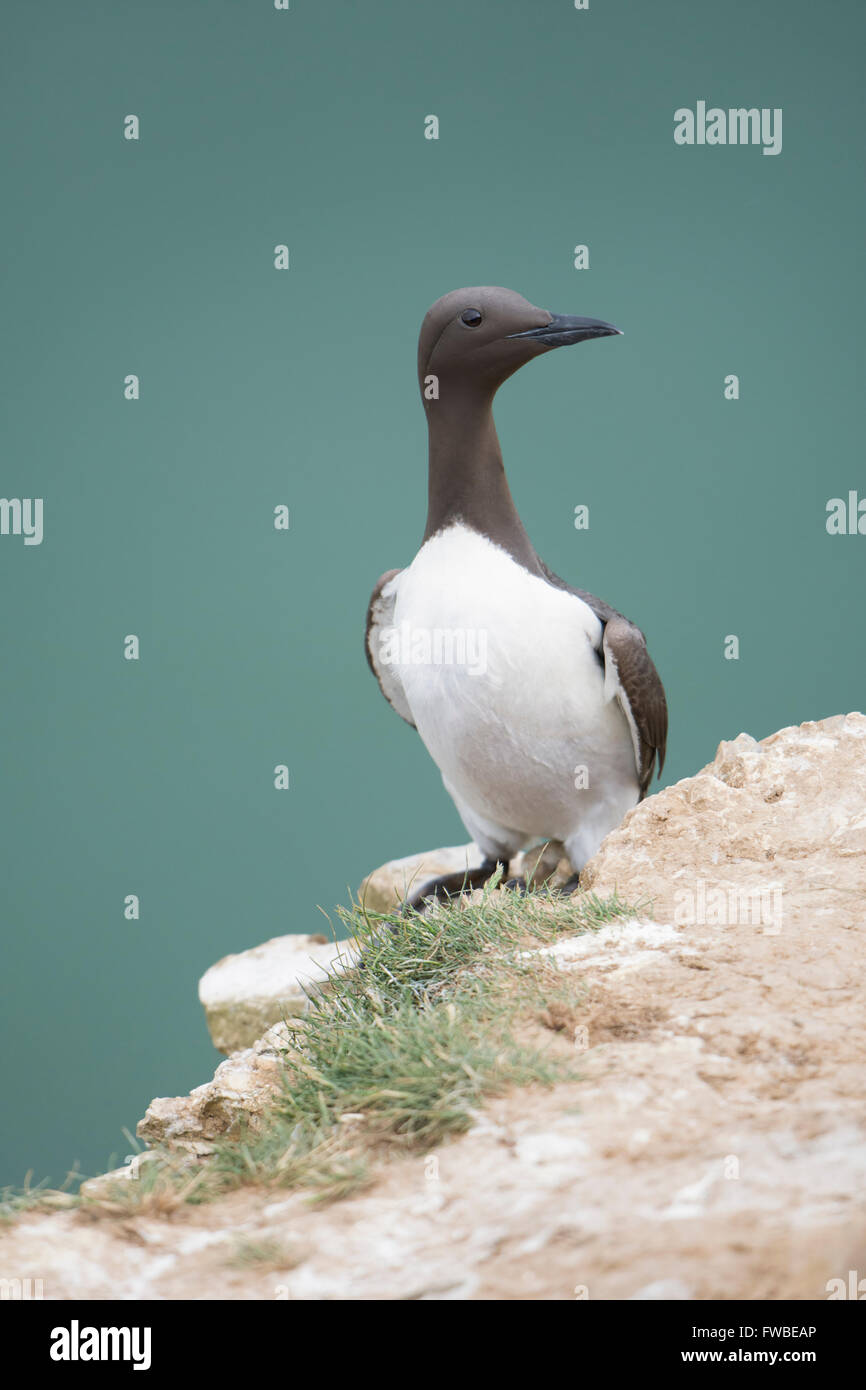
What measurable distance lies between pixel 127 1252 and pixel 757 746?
2202 millimetres

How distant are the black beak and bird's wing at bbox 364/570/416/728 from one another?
947 millimetres

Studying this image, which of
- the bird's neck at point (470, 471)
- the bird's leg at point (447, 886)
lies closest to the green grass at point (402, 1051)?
the bird's leg at point (447, 886)

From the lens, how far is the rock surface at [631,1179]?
141 centimetres

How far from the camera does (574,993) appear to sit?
6.85 ft

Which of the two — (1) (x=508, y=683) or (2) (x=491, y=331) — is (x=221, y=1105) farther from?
(2) (x=491, y=331)

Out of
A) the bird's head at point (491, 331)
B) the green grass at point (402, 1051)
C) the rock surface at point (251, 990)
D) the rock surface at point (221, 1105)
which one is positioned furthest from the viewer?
the rock surface at point (251, 990)

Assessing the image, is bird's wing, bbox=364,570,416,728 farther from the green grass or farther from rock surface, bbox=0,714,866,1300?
rock surface, bbox=0,714,866,1300

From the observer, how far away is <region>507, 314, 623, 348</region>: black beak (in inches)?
129

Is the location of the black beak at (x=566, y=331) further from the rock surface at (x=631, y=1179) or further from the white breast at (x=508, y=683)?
the rock surface at (x=631, y=1179)

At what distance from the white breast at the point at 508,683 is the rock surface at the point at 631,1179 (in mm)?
1100

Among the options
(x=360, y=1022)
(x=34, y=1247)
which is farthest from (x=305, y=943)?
(x=34, y=1247)

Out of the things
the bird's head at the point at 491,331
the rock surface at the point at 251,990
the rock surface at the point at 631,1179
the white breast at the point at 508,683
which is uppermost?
the bird's head at the point at 491,331

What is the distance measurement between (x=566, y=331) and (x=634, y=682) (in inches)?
41.1

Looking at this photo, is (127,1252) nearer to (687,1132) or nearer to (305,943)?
(687,1132)
